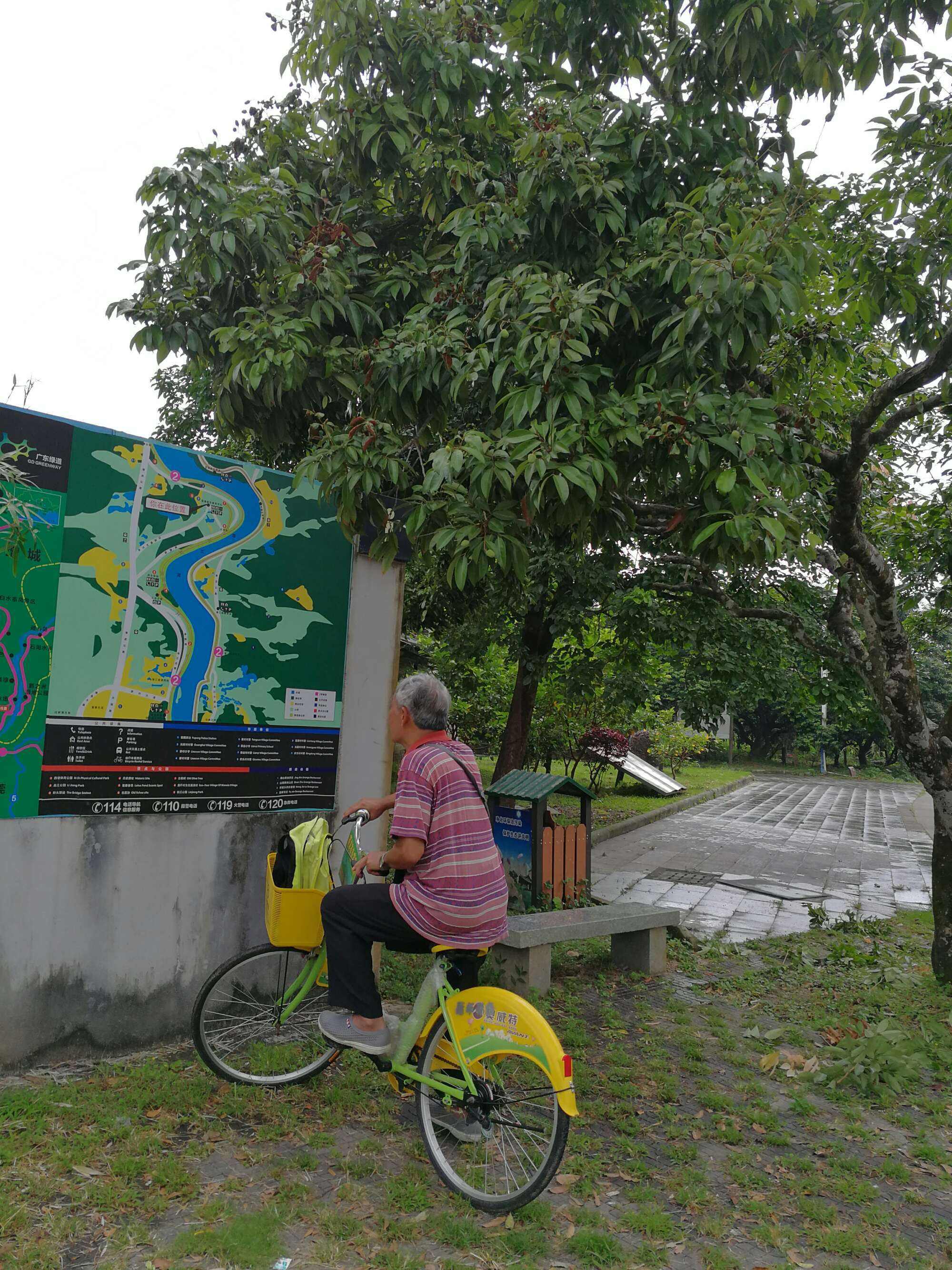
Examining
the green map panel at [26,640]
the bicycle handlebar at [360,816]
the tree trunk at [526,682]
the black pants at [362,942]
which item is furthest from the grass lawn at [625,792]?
the black pants at [362,942]

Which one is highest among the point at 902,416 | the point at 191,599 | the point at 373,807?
the point at 902,416

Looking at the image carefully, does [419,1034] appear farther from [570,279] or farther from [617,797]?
[617,797]

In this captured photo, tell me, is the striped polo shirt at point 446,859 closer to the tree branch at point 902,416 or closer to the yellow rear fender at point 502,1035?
the yellow rear fender at point 502,1035

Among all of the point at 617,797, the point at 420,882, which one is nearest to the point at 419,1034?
the point at 420,882

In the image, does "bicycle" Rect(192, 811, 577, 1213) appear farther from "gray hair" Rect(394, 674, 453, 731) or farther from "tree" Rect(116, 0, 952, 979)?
"tree" Rect(116, 0, 952, 979)

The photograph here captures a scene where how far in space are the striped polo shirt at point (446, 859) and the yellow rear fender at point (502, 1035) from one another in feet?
0.69

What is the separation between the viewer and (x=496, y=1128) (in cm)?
329

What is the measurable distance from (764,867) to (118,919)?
9.20 meters

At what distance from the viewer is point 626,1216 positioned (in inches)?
126

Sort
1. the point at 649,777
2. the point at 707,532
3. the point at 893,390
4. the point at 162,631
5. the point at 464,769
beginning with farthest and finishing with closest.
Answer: the point at 649,777 → the point at 893,390 → the point at 162,631 → the point at 707,532 → the point at 464,769

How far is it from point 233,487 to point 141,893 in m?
2.10

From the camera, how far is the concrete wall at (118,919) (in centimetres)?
400

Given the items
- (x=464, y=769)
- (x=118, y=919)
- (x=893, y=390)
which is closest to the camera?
(x=464, y=769)

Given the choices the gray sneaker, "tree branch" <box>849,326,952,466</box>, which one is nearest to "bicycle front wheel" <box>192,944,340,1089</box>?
the gray sneaker
